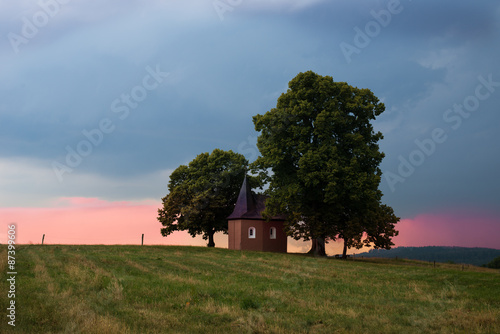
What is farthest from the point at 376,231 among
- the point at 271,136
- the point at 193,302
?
the point at 193,302

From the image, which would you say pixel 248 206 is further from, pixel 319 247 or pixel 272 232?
pixel 319 247

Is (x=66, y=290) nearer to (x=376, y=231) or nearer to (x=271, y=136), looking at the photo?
(x=271, y=136)

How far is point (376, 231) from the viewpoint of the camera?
1809 inches

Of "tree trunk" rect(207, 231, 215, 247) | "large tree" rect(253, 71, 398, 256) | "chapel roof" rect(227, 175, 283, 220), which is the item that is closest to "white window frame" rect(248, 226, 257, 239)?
"chapel roof" rect(227, 175, 283, 220)

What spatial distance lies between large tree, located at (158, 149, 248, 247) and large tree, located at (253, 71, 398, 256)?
11.3 metres

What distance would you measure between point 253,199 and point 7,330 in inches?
1729

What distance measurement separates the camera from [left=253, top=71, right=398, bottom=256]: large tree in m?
41.2

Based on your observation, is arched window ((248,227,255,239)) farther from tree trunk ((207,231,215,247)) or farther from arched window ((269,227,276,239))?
tree trunk ((207,231,215,247))

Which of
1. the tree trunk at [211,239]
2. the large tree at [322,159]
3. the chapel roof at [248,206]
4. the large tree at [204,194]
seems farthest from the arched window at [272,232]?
the tree trunk at [211,239]

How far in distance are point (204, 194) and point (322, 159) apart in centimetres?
1905

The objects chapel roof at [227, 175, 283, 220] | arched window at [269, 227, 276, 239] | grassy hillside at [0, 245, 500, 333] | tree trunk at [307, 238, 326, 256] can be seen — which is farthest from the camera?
arched window at [269, 227, 276, 239]

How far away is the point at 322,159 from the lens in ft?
137

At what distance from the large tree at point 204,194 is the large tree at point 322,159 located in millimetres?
11308

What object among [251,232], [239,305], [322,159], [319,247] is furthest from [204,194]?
[239,305]
